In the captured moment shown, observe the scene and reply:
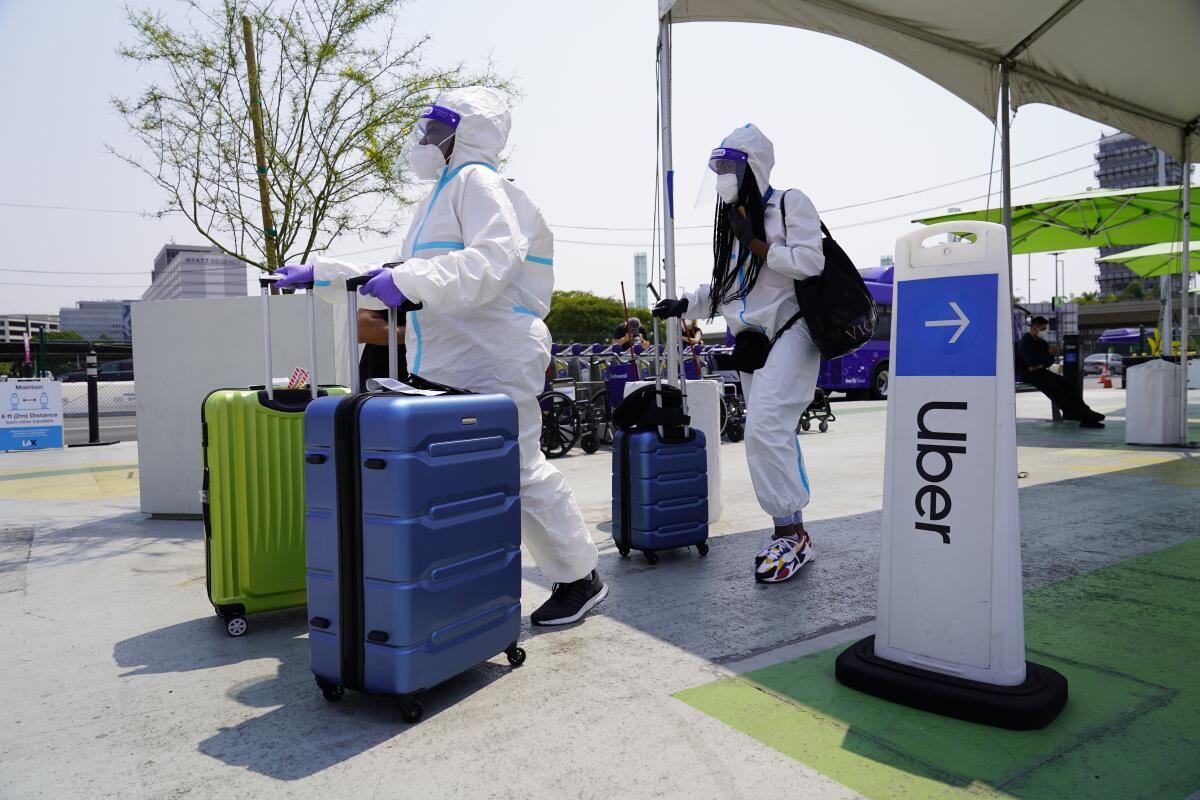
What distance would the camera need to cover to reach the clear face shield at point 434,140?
8.96 ft

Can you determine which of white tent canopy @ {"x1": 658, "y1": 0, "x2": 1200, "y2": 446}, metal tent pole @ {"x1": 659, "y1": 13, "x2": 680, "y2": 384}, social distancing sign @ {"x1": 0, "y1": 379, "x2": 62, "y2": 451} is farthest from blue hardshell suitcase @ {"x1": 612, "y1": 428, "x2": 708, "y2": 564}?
social distancing sign @ {"x1": 0, "y1": 379, "x2": 62, "y2": 451}

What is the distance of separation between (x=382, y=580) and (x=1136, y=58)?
6642 millimetres

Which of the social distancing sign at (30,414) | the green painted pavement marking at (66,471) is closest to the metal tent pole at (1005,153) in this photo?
the green painted pavement marking at (66,471)

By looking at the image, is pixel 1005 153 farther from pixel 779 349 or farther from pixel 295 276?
pixel 295 276

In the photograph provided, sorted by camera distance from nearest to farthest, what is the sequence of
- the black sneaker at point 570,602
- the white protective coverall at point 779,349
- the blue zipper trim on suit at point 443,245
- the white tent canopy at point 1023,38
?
the blue zipper trim on suit at point 443,245 → the black sneaker at point 570,602 → the white protective coverall at point 779,349 → the white tent canopy at point 1023,38

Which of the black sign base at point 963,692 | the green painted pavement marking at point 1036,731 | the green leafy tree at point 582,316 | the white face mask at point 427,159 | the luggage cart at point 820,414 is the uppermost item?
the green leafy tree at point 582,316

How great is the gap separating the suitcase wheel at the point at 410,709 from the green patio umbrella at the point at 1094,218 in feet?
29.4

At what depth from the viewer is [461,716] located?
215 cm

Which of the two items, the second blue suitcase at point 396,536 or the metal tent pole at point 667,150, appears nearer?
the second blue suitcase at point 396,536

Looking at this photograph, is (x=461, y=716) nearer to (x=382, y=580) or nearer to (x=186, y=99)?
(x=382, y=580)

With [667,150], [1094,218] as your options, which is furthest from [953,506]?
[1094,218]

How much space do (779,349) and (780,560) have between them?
90 cm

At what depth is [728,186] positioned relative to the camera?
352cm

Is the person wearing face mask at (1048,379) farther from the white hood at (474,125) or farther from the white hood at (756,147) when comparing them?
the white hood at (474,125)
